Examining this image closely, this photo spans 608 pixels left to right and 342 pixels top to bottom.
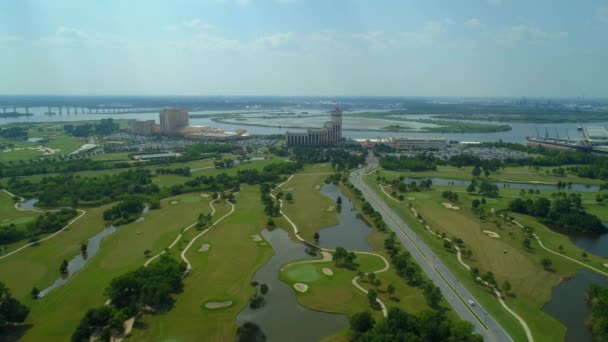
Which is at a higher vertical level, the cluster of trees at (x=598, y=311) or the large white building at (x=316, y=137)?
the large white building at (x=316, y=137)

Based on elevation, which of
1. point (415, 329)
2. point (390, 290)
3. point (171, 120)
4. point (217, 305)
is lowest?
point (217, 305)

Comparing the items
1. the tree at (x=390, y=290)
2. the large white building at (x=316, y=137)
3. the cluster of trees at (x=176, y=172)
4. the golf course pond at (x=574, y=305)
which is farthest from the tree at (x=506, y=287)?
the large white building at (x=316, y=137)

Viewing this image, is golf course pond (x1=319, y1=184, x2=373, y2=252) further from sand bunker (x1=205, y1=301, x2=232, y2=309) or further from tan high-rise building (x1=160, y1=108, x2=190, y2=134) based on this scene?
tan high-rise building (x1=160, y1=108, x2=190, y2=134)

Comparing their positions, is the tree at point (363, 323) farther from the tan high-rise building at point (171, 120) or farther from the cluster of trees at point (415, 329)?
the tan high-rise building at point (171, 120)

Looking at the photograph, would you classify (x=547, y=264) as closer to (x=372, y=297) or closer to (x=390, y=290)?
(x=390, y=290)

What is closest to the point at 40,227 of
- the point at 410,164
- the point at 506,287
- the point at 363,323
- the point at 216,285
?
the point at 216,285
